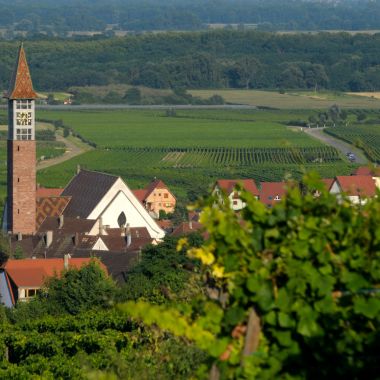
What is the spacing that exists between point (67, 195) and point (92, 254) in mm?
9208

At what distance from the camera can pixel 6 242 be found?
36.0m

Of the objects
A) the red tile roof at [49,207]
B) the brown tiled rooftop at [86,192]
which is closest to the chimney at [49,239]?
the brown tiled rooftop at [86,192]

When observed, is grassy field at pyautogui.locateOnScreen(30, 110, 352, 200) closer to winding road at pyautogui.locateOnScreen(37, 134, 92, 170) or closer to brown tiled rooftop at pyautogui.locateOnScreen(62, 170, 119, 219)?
winding road at pyautogui.locateOnScreen(37, 134, 92, 170)

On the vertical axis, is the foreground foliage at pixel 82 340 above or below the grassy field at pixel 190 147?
below

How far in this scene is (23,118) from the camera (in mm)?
41750

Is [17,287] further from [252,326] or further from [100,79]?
[100,79]

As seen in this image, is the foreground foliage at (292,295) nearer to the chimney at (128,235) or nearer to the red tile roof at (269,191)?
the chimney at (128,235)

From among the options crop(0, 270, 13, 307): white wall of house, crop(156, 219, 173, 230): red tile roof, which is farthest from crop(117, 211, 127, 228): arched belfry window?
crop(0, 270, 13, 307): white wall of house

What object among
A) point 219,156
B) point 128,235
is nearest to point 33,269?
point 128,235

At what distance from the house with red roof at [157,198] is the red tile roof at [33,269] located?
1802 centimetres

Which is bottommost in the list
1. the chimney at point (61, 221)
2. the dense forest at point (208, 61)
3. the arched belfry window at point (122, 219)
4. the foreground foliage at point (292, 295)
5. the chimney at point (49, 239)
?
the foreground foliage at point (292, 295)

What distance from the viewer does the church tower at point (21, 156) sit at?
40.5 metres

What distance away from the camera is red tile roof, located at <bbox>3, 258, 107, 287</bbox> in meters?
29.5

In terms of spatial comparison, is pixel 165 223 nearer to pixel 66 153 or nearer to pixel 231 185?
pixel 231 185
